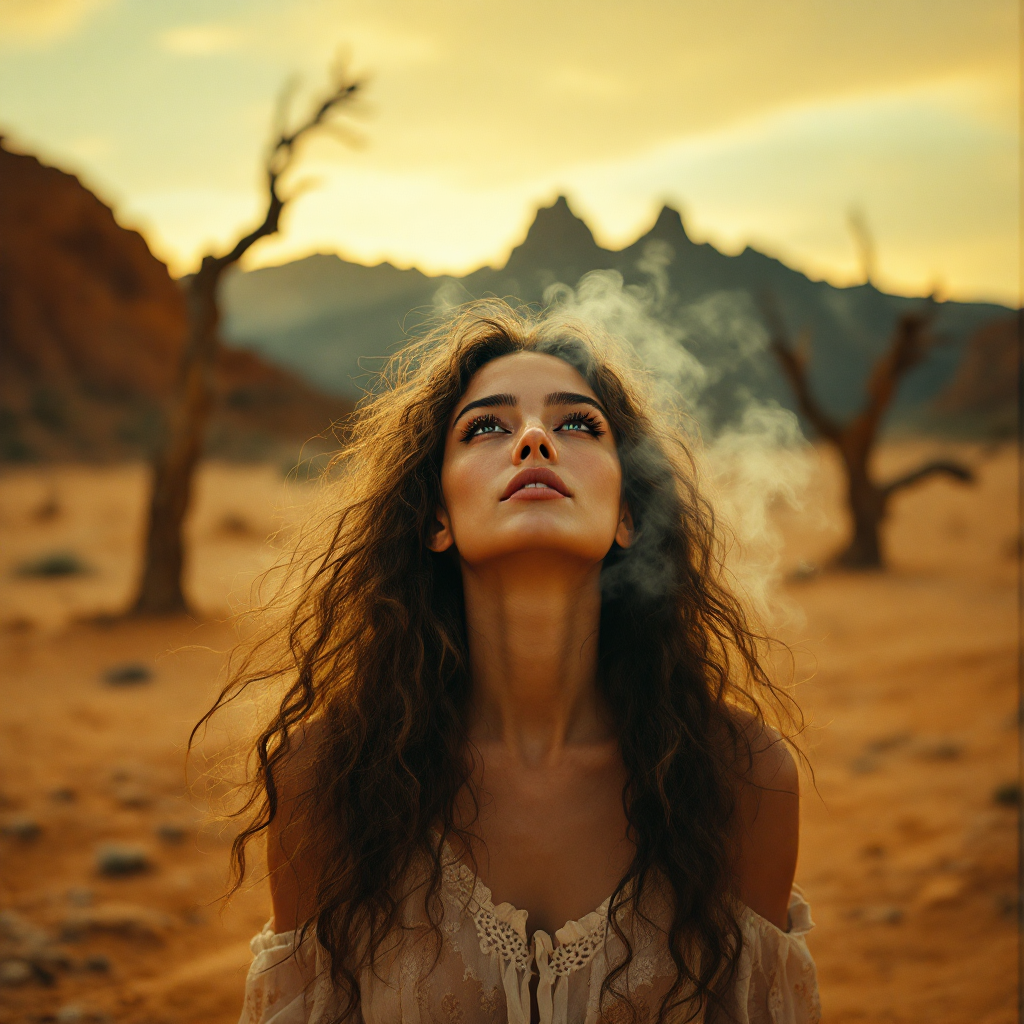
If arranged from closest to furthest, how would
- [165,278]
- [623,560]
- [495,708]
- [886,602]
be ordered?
[495,708] → [623,560] → [886,602] → [165,278]

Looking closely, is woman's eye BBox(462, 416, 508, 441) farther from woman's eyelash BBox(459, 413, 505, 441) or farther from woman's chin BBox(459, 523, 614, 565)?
woman's chin BBox(459, 523, 614, 565)

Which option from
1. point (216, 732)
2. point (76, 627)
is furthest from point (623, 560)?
point (76, 627)

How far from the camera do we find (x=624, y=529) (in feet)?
8.00

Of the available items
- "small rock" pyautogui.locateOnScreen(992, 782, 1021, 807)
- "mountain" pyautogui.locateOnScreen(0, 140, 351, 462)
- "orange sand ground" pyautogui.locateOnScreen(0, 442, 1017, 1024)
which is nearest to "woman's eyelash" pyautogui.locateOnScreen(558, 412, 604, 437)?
"orange sand ground" pyautogui.locateOnScreen(0, 442, 1017, 1024)

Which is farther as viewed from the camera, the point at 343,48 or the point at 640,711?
the point at 343,48

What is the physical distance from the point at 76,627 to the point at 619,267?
7.41 m

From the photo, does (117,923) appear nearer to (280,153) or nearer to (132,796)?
(132,796)

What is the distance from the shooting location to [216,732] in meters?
6.30

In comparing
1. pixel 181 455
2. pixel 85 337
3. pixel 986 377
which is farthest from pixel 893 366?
pixel 986 377

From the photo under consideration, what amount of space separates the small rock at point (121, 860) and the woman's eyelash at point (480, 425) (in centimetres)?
331

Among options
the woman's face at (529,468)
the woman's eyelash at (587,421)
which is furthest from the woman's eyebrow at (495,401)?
the woman's eyelash at (587,421)

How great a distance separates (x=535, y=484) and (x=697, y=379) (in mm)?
3387

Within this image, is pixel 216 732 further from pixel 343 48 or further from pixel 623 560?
pixel 343 48

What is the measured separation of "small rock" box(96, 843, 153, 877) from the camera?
430 cm
